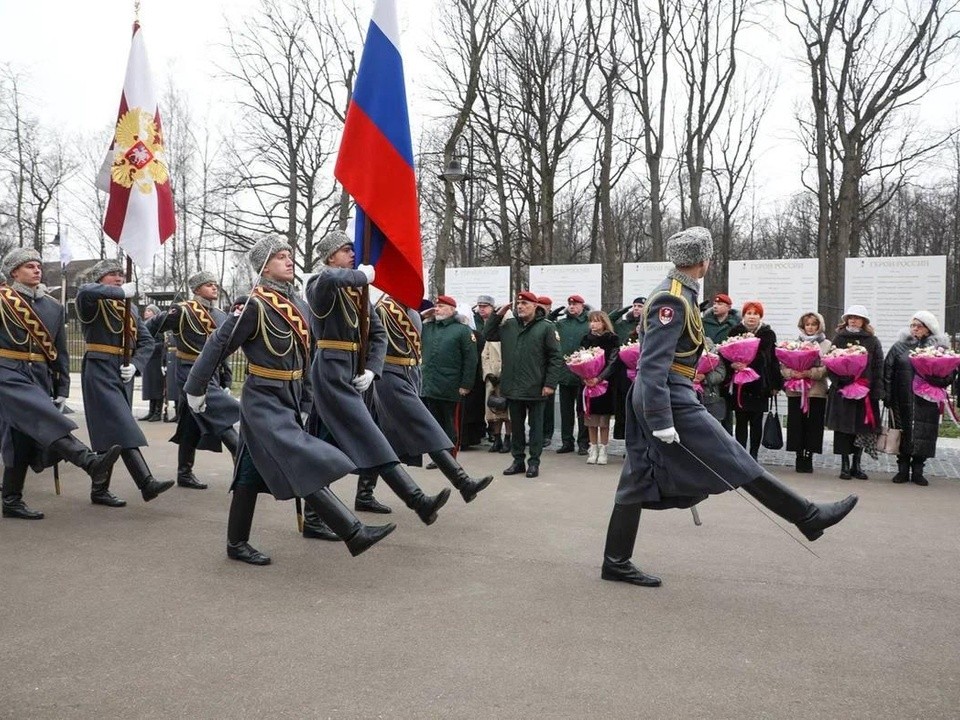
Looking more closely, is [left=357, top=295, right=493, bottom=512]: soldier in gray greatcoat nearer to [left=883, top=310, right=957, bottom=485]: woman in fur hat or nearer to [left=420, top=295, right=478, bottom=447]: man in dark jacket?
[left=420, top=295, right=478, bottom=447]: man in dark jacket

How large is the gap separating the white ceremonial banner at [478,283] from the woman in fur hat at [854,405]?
659cm

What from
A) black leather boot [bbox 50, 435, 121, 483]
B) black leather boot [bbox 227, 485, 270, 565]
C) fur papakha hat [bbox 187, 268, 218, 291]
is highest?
fur papakha hat [bbox 187, 268, 218, 291]

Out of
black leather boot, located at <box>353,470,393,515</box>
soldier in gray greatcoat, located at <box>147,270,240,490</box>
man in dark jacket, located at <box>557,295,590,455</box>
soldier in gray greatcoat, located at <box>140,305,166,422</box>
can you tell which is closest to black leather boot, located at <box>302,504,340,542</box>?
black leather boot, located at <box>353,470,393,515</box>

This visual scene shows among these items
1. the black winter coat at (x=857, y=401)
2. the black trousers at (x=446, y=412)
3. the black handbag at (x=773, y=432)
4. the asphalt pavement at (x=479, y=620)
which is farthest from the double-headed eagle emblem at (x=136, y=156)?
the black winter coat at (x=857, y=401)

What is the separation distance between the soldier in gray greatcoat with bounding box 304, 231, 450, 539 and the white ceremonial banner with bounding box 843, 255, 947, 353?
329 inches

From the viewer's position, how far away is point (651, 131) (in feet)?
79.8

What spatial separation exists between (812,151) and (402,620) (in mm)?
23979

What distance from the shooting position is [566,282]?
13930 mm

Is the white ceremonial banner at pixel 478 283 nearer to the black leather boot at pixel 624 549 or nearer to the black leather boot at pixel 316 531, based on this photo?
the black leather boot at pixel 316 531

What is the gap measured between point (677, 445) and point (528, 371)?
14.1 ft

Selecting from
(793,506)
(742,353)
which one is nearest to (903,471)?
(742,353)

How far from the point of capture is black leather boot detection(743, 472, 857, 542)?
178 inches

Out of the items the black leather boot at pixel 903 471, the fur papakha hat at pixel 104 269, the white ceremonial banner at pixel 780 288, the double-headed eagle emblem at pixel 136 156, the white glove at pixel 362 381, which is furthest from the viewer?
the white ceremonial banner at pixel 780 288

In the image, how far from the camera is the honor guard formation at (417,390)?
4.70 metres
